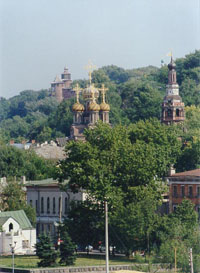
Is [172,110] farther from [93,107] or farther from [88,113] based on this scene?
[88,113]

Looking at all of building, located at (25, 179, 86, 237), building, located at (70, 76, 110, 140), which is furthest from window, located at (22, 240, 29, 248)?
building, located at (70, 76, 110, 140)

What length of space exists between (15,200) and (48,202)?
8.79 feet

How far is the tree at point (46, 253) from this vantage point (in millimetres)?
72875

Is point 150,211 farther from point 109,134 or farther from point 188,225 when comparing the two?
point 109,134

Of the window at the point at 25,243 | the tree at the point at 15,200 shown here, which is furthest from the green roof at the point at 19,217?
the tree at the point at 15,200

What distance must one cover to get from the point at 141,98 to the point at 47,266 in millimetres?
A: 107737

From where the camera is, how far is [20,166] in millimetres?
122875

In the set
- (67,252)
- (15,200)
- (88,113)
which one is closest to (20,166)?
(15,200)

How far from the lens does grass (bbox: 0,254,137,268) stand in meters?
74.0

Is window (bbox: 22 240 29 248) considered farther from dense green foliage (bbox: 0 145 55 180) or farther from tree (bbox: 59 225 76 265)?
dense green foliage (bbox: 0 145 55 180)

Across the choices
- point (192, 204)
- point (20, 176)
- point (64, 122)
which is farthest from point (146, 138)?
point (64, 122)

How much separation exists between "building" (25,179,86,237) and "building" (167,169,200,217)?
7.88 meters

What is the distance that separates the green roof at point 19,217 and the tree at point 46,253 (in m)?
15.9

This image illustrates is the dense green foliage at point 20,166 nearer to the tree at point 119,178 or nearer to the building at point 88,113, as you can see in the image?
the building at point 88,113
